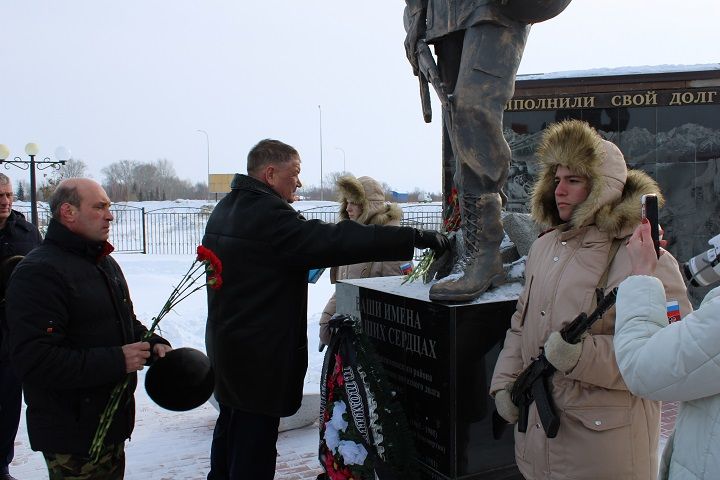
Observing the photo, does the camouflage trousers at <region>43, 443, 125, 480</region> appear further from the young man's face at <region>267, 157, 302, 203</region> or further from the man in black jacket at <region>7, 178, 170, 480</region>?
the young man's face at <region>267, 157, 302, 203</region>

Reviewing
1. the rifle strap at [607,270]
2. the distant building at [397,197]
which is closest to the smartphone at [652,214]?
the rifle strap at [607,270]

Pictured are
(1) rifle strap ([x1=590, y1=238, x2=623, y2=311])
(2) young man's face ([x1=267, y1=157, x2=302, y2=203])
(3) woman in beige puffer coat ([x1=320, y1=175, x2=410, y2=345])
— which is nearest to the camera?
(1) rifle strap ([x1=590, y1=238, x2=623, y2=311])

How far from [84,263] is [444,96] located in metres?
1.81

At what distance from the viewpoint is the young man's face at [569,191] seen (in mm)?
2262

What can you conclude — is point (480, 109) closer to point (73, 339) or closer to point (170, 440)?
point (73, 339)

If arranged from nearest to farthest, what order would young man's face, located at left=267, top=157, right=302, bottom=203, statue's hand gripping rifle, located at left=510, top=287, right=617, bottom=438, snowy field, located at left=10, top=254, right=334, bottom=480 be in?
statue's hand gripping rifle, located at left=510, top=287, right=617, bottom=438, young man's face, located at left=267, top=157, right=302, bottom=203, snowy field, located at left=10, top=254, right=334, bottom=480

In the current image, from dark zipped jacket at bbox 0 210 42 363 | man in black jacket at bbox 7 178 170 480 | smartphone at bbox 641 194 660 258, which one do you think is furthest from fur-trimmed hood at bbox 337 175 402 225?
smartphone at bbox 641 194 660 258

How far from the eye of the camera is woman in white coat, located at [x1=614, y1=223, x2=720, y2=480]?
53.8 inches

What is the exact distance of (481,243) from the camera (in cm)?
304

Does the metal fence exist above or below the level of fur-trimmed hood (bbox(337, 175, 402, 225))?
below

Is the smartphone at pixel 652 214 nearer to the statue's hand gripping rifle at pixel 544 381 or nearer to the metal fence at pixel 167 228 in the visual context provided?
the statue's hand gripping rifle at pixel 544 381

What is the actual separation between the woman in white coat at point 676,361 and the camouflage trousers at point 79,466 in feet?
6.43

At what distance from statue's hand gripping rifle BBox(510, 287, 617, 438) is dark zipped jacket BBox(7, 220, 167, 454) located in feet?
4.81

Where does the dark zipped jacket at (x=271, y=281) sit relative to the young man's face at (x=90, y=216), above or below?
below
